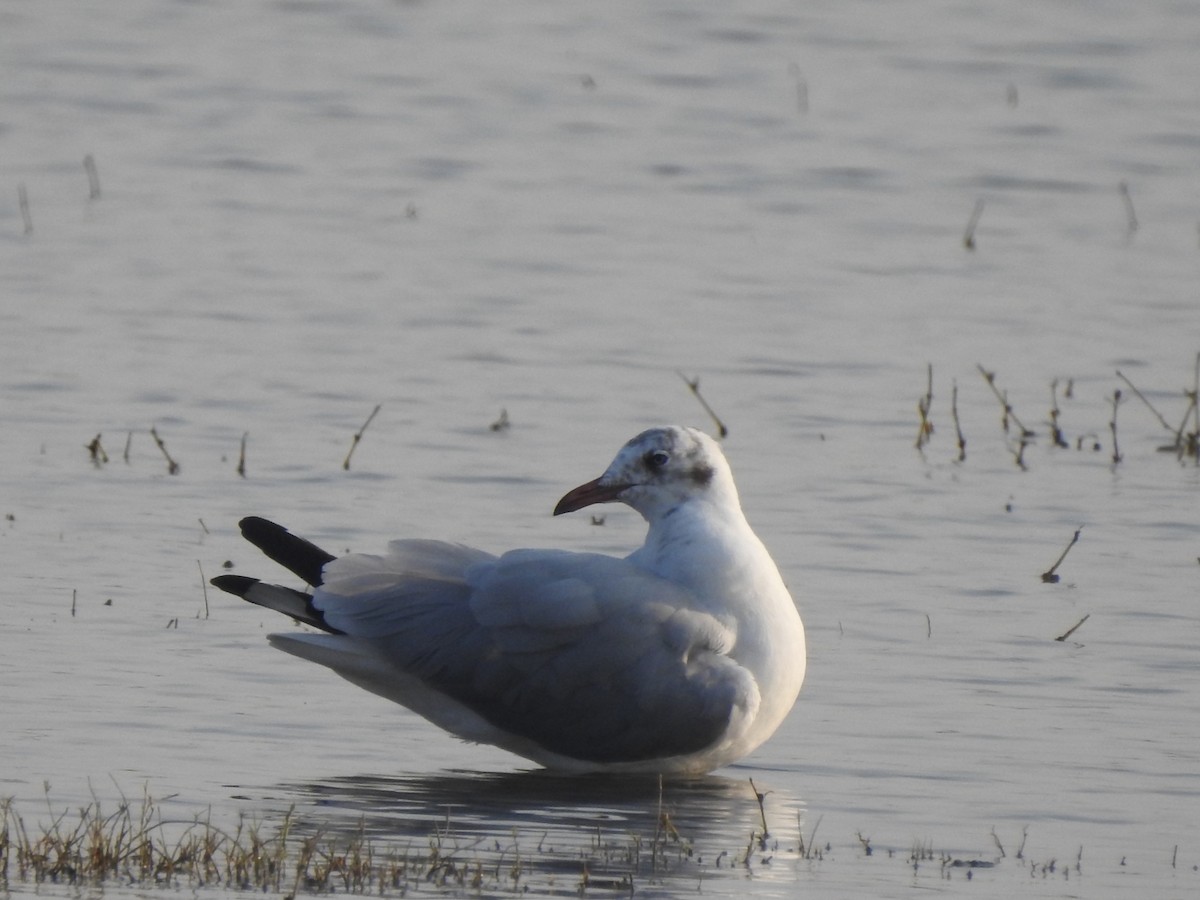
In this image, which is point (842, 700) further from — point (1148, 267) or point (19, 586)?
point (1148, 267)

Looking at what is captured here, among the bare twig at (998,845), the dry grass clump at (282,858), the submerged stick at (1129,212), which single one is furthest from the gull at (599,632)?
the submerged stick at (1129,212)

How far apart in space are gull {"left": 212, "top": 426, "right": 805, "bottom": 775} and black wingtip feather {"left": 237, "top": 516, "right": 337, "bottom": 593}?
0.17 m

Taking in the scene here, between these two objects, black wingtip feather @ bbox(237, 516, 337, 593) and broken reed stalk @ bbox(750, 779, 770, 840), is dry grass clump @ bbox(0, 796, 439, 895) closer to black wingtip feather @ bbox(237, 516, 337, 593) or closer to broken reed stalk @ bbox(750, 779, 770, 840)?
broken reed stalk @ bbox(750, 779, 770, 840)

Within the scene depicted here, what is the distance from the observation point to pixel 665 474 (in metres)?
8.27

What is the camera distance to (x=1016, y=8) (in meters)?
25.4

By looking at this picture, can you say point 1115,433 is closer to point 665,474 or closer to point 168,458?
point 168,458

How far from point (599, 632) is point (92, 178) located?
10.4m

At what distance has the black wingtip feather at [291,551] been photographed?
861 centimetres

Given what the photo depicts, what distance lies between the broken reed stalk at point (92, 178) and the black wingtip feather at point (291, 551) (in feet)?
29.8

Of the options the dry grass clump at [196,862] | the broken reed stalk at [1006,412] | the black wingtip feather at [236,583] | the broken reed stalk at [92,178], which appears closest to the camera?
the dry grass clump at [196,862]

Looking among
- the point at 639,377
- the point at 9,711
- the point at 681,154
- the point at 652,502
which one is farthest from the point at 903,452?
the point at 681,154

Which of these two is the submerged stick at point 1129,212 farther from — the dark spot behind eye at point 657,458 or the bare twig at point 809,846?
the bare twig at point 809,846

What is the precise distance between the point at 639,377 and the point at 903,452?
5.66ft

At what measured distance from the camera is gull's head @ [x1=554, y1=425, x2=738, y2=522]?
8242mm
